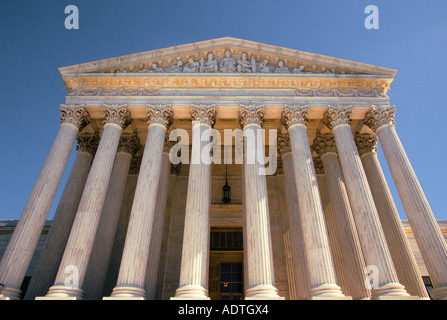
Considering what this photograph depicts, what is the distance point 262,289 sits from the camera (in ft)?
45.5

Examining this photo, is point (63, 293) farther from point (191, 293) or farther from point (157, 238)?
point (157, 238)

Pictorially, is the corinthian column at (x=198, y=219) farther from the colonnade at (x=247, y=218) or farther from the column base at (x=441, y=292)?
the column base at (x=441, y=292)

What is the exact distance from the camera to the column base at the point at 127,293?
13.6 m

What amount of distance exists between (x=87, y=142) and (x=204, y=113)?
373 inches

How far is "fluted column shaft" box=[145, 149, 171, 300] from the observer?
18.2 metres

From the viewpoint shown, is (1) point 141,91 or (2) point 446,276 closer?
(2) point 446,276

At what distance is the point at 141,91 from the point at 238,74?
669cm

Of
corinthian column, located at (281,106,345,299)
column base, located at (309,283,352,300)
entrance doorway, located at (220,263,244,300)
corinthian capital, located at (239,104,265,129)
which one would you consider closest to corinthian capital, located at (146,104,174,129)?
corinthian capital, located at (239,104,265,129)

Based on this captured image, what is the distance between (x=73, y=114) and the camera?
64.2ft

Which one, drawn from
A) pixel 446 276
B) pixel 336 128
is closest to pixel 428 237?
pixel 446 276

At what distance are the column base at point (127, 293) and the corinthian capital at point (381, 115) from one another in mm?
16931

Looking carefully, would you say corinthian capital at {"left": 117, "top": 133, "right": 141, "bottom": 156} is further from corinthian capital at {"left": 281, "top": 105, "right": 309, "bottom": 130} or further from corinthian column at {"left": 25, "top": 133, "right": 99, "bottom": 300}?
corinthian capital at {"left": 281, "top": 105, "right": 309, "bottom": 130}

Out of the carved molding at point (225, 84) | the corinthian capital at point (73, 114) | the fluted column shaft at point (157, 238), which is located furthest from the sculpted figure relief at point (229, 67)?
the fluted column shaft at point (157, 238)
